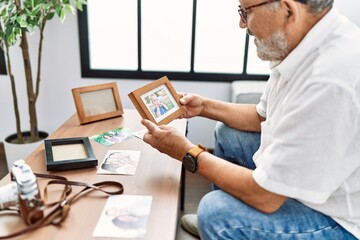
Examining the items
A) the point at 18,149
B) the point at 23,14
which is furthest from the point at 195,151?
the point at 18,149

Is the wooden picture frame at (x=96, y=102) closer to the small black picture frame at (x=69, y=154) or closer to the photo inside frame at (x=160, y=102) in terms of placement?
the small black picture frame at (x=69, y=154)

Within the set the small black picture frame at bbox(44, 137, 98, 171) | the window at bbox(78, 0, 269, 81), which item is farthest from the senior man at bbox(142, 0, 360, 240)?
the window at bbox(78, 0, 269, 81)

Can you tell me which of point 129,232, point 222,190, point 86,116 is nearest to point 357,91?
point 222,190

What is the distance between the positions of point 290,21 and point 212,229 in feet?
2.04

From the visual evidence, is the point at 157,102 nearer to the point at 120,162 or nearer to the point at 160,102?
the point at 160,102

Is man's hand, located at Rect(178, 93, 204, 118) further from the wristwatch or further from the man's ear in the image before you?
the man's ear

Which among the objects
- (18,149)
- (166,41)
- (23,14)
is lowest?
(18,149)

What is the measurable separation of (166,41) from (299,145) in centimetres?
176

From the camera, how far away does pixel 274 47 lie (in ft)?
3.33

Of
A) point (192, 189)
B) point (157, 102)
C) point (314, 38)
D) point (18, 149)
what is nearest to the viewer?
point (314, 38)

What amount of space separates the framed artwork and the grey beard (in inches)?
17.5

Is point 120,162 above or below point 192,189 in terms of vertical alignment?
above

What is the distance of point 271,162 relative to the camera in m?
0.88

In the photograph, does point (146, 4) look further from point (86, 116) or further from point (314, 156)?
point (314, 156)
